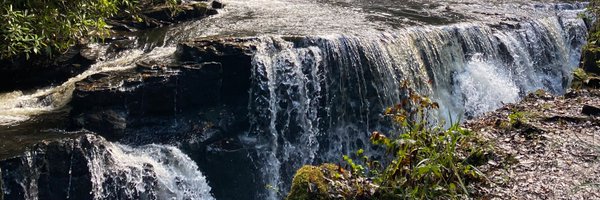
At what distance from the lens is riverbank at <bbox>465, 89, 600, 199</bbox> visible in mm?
4066

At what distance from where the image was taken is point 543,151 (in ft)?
15.6

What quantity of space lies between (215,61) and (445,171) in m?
7.19

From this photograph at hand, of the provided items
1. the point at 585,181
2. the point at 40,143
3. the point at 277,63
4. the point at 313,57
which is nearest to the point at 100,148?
the point at 40,143

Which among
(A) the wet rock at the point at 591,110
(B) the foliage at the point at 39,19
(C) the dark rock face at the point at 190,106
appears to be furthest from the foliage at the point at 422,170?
(C) the dark rock face at the point at 190,106

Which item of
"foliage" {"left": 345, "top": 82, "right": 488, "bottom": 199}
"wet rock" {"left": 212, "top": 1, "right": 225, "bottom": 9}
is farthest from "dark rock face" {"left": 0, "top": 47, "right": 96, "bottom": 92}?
Answer: "foliage" {"left": 345, "top": 82, "right": 488, "bottom": 199}

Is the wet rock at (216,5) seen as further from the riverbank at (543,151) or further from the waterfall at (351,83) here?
the riverbank at (543,151)

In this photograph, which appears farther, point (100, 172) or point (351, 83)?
point (351, 83)

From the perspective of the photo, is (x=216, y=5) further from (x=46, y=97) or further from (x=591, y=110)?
(x=591, y=110)

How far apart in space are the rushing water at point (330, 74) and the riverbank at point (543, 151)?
3.57 metres

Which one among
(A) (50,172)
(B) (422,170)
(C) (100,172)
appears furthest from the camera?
(C) (100,172)

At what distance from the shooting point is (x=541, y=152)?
473 cm

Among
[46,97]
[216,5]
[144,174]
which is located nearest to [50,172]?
[144,174]

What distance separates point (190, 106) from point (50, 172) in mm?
2935

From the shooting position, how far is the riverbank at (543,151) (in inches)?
160
